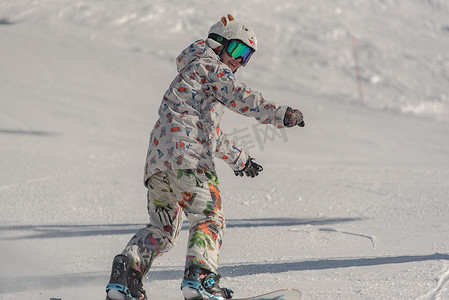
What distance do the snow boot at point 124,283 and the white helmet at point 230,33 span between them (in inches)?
45.9

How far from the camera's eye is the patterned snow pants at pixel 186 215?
9.33 feet

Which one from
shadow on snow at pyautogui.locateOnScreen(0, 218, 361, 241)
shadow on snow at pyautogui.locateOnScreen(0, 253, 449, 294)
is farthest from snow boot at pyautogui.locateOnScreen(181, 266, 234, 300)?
shadow on snow at pyautogui.locateOnScreen(0, 218, 361, 241)

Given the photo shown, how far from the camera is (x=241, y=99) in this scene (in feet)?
9.48

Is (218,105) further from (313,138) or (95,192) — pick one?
(313,138)

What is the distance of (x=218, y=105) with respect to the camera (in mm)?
3057

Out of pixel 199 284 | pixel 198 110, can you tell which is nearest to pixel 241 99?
pixel 198 110

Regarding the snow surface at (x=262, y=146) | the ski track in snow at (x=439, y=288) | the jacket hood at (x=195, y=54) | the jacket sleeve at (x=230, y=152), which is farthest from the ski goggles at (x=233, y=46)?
the ski track in snow at (x=439, y=288)

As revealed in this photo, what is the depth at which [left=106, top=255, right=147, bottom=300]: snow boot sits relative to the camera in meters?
2.79

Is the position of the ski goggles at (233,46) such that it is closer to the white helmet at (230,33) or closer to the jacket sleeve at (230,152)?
the white helmet at (230,33)

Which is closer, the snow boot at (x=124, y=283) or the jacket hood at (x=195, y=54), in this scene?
the snow boot at (x=124, y=283)

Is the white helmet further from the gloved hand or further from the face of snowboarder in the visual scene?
the gloved hand

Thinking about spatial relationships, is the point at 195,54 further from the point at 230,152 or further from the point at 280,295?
the point at 280,295

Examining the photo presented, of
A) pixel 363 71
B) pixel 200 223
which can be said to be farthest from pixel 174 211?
pixel 363 71

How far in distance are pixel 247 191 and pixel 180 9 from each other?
12540mm
